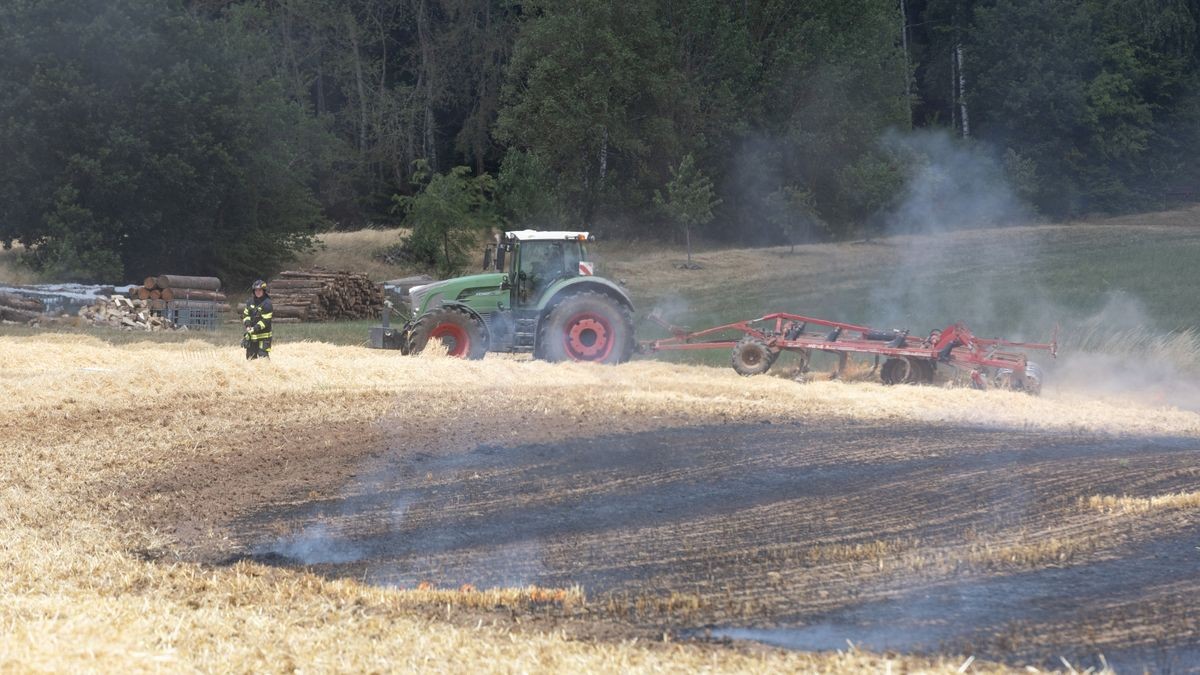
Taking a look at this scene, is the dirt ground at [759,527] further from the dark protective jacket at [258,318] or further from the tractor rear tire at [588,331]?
the dark protective jacket at [258,318]

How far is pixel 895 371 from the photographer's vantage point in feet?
60.3

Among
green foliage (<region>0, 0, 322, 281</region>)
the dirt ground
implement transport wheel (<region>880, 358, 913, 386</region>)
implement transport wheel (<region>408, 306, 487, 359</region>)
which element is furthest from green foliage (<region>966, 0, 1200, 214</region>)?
the dirt ground

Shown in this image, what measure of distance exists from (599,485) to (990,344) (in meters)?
8.38

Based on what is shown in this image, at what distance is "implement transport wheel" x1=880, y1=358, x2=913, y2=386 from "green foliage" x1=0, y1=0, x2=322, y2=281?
2622cm

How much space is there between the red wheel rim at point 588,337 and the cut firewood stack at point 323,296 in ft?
53.6

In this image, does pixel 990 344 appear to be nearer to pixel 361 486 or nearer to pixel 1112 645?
pixel 361 486

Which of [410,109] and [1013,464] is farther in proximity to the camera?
[410,109]

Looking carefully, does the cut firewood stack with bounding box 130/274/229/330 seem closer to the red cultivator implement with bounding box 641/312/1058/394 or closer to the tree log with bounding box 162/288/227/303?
the tree log with bounding box 162/288/227/303

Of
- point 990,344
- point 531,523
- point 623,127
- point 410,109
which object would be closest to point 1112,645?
point 531,523

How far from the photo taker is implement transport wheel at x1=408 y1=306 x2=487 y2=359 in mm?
19922

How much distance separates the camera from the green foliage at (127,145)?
38281mm

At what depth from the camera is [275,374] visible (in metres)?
17.8

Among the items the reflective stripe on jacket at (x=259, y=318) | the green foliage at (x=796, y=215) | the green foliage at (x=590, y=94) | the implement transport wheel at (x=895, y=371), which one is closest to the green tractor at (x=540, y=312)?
the reflective stripe on jacket at (x=259, y=318)

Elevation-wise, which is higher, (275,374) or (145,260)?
(145,260)
